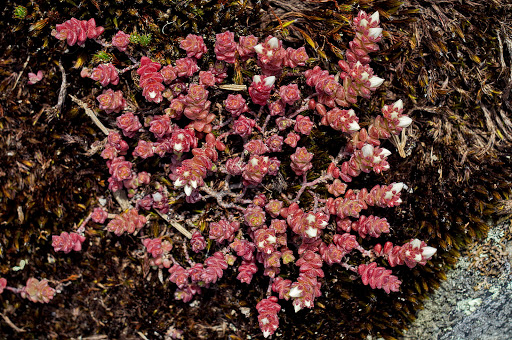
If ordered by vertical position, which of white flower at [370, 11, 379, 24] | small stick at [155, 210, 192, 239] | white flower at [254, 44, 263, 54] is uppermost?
white flower at [370, 11, 379, 24]

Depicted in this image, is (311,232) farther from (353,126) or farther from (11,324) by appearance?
(11,324)

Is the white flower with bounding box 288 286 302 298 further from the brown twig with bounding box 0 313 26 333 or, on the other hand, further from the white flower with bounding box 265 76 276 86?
the brown twig with bounding box 0 313 26 333

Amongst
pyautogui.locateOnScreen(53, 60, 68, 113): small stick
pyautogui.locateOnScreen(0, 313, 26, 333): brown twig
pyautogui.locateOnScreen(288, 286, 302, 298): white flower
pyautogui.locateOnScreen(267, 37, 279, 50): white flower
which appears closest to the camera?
pyautogui.locateOnScreen(267, 37, 279, 50): white flower

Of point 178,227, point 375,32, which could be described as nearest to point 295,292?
point 178,227

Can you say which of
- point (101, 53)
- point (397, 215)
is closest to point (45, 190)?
point (101, 53)

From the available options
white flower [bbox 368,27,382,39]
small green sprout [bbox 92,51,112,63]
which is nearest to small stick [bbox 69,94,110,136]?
small green sprout [bbox 92,51,112,63]

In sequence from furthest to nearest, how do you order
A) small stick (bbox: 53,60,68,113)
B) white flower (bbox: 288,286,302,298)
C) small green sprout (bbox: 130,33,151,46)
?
small stick (bbox: 53,60,68,113), small green sprout (bbox: 130,33,151,46), white flower (bbox: 288,286,302,298)

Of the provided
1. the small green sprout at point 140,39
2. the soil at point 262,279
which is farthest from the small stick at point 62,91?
the small green sprout at point 140,39

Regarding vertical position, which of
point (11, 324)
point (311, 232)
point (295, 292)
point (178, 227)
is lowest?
point (11, 324)

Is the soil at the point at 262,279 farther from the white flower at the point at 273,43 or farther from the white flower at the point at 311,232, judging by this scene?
the white flower at the point at 311,232
